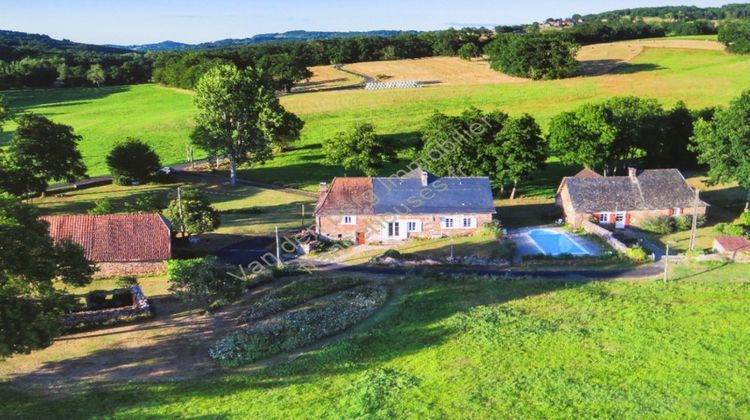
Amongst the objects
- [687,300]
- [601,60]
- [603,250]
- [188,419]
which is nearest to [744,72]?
[601,60]

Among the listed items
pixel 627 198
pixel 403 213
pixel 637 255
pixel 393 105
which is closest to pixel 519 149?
pixel 627 198

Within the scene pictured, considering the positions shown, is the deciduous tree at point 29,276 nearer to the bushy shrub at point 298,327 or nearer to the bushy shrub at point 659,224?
the bushy shrub at point 298,327

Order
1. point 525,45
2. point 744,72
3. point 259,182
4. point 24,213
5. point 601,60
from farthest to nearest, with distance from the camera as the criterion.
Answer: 1. point 601,60
2. point 525,45
3. point 744,72
4. point 259,182
5. point 24,213

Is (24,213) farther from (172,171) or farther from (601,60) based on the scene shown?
(601,60)

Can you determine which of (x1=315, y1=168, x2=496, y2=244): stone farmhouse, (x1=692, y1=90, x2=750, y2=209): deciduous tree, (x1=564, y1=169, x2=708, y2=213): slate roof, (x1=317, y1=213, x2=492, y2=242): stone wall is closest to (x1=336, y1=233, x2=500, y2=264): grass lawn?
(x1=317, y1=213, x2=492, y2=242): stone wall

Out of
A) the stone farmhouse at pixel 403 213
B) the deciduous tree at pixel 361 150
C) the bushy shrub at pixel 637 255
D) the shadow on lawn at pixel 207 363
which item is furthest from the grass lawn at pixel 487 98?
the shadow on lawn at pixel 207 363

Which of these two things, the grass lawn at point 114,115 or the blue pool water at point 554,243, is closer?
the blue pool water at point 554,243
